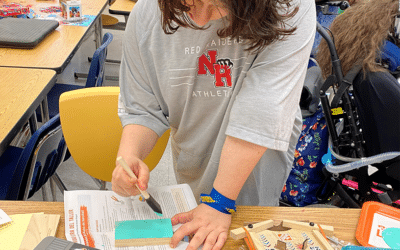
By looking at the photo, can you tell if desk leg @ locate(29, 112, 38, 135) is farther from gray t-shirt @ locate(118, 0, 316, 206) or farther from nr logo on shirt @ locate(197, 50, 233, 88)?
nr logo on shirt @ locate(197, 50, 233, 88)

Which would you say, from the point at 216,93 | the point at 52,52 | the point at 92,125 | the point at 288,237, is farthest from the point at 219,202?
the point at 52,52

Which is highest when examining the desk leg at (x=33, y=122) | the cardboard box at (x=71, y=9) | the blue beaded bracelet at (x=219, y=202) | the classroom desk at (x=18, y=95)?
the cardboard box at (x=71, y=9)

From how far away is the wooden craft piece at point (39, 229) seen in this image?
770 millimetres

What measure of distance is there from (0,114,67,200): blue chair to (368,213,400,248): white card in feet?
3.55

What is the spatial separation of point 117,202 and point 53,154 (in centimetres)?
68

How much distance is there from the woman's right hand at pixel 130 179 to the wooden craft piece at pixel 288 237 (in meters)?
0.24

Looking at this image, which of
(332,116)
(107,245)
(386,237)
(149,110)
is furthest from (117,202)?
(332,116)

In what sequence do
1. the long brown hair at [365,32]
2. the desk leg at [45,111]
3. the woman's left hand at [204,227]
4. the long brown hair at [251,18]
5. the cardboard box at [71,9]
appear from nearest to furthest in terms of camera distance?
the long brown hair at [251,18] → the woman's left hand at [204,227] → the long brown hair at [365,32] → the desk leg at [45,111] → the cardboard box at [71,9]

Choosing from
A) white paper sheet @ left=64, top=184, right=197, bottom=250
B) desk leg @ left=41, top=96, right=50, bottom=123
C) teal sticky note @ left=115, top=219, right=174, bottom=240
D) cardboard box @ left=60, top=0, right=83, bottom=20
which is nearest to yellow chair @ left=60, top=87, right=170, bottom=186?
white paper sheet @ left=64, top=184, right=197, bottom=250

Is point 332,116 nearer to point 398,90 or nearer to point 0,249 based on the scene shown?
point 398,90

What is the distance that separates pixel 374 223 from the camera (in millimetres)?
927

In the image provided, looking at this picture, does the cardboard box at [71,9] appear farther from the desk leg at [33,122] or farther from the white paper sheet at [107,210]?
the white paper sheet at [107,210]

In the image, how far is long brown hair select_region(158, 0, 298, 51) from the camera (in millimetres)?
692

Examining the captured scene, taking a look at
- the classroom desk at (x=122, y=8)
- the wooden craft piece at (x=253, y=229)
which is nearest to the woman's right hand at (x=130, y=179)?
the wooden craft piece at (x=253, y=229)
